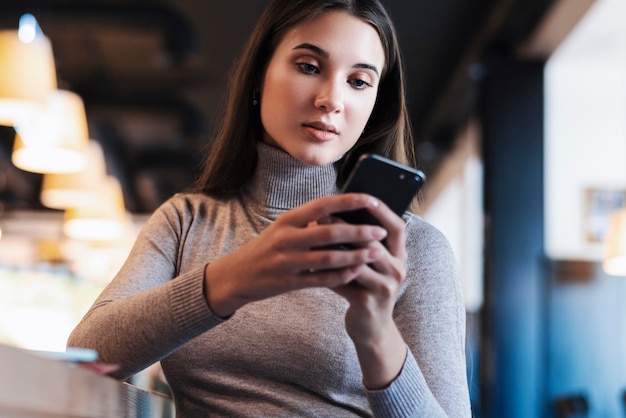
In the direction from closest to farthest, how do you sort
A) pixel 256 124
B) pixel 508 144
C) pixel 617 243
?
pixel 256 124
pixel 617 243
pixel 508 144

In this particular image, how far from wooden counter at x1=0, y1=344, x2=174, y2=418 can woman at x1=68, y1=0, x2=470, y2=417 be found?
8 centimetres

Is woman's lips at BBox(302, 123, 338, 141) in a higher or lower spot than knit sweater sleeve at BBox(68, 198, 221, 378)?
higher

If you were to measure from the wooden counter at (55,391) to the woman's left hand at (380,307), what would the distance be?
30 centimetres

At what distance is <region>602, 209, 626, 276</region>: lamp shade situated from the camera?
5.87 meters

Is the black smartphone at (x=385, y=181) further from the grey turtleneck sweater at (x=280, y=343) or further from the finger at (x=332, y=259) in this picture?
the grey turtleneck sweater at (x=280, y=343)

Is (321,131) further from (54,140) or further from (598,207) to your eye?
(598,207)

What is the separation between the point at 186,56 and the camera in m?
7.50

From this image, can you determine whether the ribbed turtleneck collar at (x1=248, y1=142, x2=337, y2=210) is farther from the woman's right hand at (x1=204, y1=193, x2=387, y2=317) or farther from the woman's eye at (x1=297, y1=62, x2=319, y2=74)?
the woman's right hand at (x1=204, y1=193, x2=387, y2=317)

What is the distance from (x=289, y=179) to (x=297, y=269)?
0.52 meters

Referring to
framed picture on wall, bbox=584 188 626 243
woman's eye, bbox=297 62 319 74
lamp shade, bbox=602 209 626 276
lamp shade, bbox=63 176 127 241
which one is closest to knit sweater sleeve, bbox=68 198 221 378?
woman's eye, bbox=297 62 319 74

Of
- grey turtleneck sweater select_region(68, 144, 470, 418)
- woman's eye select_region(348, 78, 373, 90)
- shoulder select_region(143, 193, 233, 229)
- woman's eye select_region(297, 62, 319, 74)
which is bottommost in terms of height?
grey turtleneck sweater select_region(68, 144, 470, 418)

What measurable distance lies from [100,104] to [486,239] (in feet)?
15.2

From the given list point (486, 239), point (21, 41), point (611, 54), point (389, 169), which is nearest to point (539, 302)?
point (486, 239)

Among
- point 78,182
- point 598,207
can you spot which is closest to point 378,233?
point 78,182
